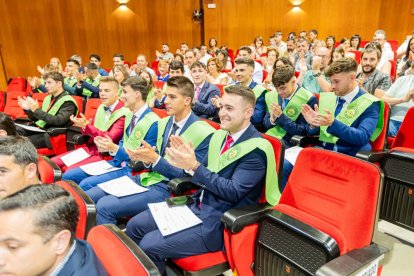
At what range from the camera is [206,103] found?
4.05 metres

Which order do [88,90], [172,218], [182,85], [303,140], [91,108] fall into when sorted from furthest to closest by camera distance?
[88,90]
[91,108]
[303,140]
[182,85]
[172,218]

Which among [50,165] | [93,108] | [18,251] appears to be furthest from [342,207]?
[93,108]

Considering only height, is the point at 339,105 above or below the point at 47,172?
above

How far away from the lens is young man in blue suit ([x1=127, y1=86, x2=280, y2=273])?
167cm

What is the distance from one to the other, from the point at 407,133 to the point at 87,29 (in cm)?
930

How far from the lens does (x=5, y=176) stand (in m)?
1.60

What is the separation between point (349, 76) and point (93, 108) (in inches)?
120

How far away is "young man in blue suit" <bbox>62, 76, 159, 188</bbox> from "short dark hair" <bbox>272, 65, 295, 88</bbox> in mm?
1177

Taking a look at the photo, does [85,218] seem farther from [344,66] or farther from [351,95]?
[351,95]

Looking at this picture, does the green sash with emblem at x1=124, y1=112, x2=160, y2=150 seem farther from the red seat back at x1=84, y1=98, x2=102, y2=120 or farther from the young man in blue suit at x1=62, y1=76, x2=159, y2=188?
the red seat back at x1=84, y1=98, x2=102, y2=120

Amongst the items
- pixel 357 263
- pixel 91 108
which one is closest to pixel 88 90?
pixel 91 108

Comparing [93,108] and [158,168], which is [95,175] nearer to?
[158,168]

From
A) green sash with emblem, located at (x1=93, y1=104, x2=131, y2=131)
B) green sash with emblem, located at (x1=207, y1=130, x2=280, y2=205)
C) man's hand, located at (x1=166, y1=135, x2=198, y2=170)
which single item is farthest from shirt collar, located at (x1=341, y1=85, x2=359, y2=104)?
green sash with emblem, located at (x1=93, y1=104, x2=131, y2=131)

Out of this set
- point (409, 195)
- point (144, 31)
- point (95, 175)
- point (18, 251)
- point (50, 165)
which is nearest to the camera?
point (18, 251)
